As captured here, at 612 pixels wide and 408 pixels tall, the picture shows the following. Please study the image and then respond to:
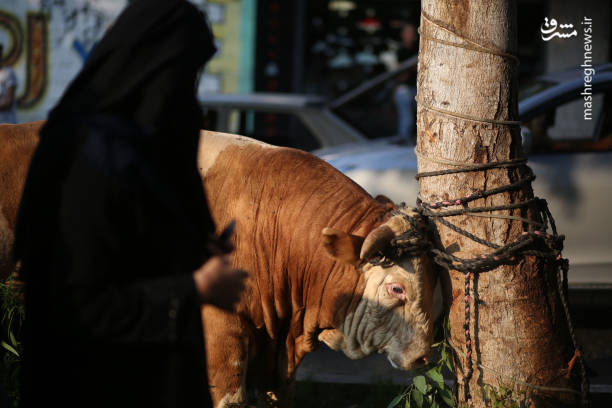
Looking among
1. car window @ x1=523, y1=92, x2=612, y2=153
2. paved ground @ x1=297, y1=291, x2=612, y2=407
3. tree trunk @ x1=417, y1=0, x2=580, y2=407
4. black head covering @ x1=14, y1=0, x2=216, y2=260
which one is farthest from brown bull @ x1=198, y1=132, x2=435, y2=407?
car window @ x1=523, y1=92, x2=612, y2=153

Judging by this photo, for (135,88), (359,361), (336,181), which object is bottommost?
(359,361)

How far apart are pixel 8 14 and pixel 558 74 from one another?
34.6 feet

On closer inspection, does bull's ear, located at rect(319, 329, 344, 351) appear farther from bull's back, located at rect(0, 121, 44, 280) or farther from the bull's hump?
bull's back, located at rect(0, 121, 44, 280)

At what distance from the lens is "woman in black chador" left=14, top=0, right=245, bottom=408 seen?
1.82 meters

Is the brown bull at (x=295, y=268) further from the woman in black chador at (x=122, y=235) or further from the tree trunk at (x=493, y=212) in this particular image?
the woman in black chador at (x=122, y=235)

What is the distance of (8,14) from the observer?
44.0 feet

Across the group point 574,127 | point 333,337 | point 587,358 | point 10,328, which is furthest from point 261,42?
point 333,337

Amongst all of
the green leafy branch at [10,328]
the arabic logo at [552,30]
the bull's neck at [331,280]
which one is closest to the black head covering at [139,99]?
the bull's neck at [331,280]

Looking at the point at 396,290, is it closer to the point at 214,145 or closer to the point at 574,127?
the point at 214,145

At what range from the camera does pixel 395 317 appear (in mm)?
3314

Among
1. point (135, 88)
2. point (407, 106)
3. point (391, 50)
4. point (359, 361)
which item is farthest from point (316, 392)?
point (391, 50)

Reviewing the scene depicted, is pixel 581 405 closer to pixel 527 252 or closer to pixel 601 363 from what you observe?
pixel 527 252

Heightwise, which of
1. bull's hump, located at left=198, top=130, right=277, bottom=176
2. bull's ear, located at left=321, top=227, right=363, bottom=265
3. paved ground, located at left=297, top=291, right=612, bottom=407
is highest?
bull's hump, located at left=198, top=130, right=277, bottom=176

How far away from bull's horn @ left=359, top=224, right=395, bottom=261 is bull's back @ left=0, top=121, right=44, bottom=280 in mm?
1683
